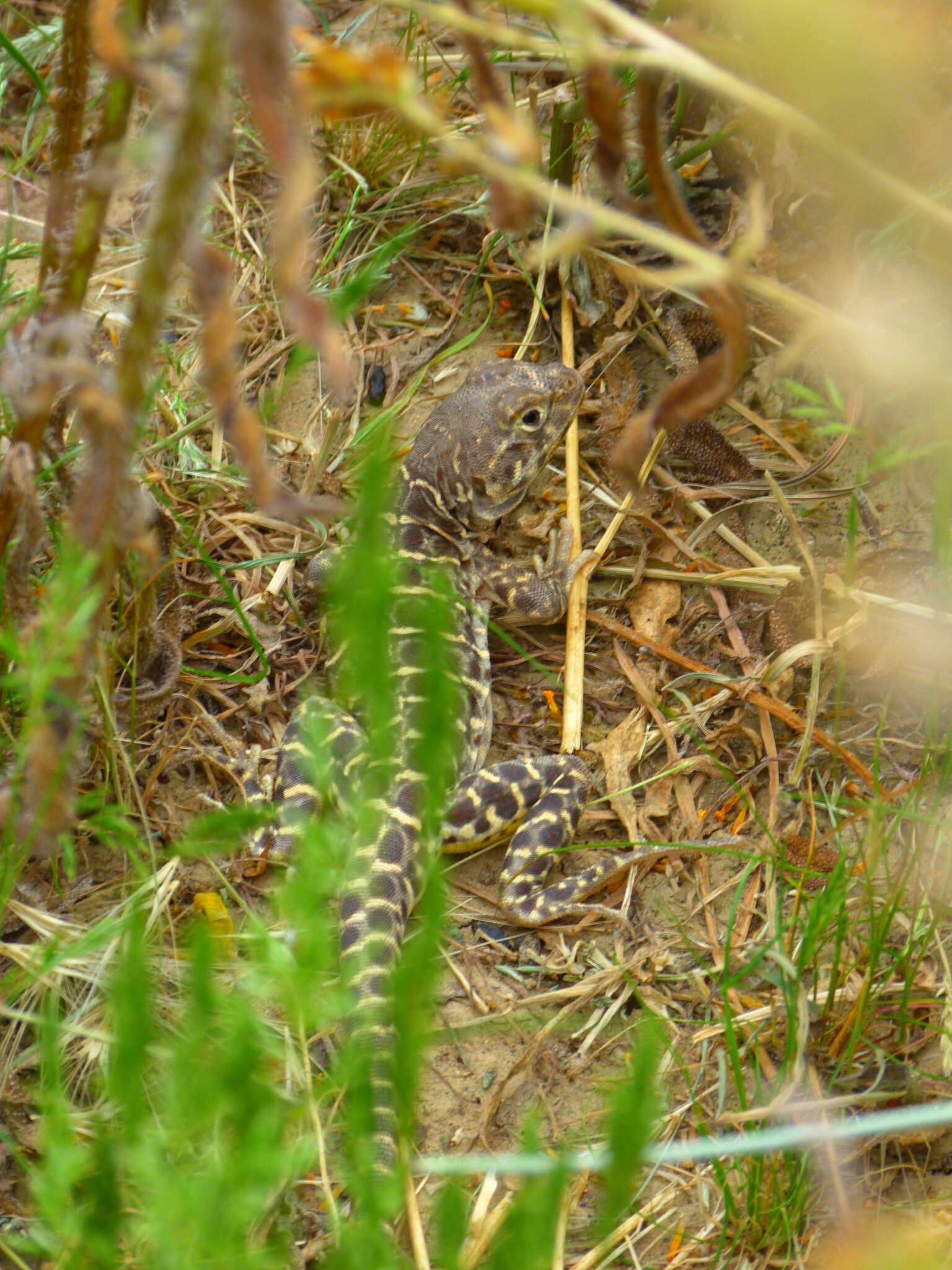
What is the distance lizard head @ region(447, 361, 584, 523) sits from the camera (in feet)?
15.2

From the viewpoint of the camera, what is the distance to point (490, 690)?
15.0 feet

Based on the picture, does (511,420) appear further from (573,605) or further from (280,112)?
(280,112)

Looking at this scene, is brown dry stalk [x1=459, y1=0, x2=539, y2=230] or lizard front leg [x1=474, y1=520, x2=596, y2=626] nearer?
brown dry stalk [x1=459, y1=0, x2=539, y2=230]

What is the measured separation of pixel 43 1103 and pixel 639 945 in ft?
7.49

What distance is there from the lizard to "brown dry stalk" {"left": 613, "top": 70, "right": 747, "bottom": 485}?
1.67 m

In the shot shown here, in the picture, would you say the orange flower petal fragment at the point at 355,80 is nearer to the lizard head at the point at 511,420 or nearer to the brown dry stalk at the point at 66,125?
the brown dry stalk at the point at 66,125

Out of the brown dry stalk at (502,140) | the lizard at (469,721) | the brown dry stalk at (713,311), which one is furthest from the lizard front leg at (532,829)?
the brown dry stalk at (502,140)

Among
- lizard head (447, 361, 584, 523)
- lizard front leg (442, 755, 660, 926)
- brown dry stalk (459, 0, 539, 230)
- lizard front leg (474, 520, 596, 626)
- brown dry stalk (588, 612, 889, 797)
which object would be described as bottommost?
lizard front leg (442, 755, 660, 926)

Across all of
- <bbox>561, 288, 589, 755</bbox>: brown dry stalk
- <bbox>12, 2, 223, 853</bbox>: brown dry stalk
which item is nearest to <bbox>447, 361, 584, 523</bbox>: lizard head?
<bbox>561, 288, 589, 755</bbox>: brown dry stalk

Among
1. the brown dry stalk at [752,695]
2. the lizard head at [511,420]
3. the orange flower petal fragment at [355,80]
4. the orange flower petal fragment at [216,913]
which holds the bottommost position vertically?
the orange flower petal fragment at [216,913]

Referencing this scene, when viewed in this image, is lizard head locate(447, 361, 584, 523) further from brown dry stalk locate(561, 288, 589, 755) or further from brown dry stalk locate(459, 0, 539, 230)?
brown dry stalk locate(459, 0, 539, 230)

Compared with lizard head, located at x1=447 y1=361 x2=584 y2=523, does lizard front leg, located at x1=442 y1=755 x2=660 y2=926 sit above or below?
below

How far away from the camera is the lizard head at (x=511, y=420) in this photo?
4.62m

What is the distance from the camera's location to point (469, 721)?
433 centimetres
